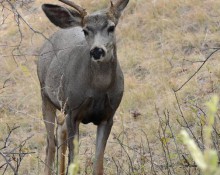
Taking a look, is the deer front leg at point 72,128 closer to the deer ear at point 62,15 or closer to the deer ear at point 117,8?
the deer ear at point 62,15

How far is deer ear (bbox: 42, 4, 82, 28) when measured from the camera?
5.88 m

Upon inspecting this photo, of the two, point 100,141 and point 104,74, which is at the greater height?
point 104,74

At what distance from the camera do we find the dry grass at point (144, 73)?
8.79m

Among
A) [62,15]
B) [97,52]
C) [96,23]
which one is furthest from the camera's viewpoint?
[62,15]

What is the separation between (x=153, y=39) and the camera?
12.7 metres

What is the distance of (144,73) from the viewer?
1148 cm

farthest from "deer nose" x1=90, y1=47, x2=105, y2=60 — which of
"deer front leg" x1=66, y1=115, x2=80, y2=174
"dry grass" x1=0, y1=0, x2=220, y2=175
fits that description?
"dry grass" x1=0, y1=0, x2=220, y2=175

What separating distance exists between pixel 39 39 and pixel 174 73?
4.78m

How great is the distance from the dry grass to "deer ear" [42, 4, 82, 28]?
1814mm

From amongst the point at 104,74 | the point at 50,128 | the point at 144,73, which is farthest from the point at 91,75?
the point at 144,73

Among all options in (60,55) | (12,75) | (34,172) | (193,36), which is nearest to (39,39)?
(12,75)

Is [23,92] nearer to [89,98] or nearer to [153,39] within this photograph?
[153,39]

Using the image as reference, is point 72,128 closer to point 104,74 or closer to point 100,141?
point 100,141

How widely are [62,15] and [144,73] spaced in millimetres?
5649
